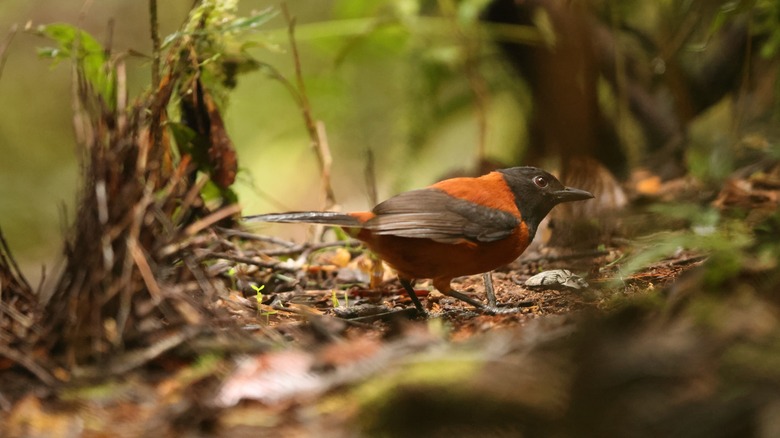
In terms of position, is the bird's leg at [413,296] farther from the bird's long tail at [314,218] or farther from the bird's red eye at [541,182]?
the bird's red eye at [541,182]

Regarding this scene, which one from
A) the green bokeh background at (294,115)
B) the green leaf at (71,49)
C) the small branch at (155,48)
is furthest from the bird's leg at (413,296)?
the green bokeh background at (294,115)

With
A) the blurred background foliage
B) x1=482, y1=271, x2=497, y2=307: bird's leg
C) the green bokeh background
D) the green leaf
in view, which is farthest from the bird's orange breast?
the green bokeh background

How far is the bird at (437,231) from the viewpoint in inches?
154

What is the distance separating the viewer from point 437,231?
3.97 metres

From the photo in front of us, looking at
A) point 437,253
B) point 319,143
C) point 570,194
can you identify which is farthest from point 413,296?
point 319,143

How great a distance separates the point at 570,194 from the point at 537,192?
197 mm

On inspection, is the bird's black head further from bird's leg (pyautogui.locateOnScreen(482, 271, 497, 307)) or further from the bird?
bird's leg (pyautogui.locateOnScreen(482, 271, 497, 307))

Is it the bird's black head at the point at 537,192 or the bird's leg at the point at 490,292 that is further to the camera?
the bird's black head at the point at 537,192

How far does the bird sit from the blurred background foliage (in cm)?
98

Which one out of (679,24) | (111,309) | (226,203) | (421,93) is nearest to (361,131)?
(421,93)

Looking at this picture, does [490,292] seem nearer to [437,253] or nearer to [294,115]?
[437,253]

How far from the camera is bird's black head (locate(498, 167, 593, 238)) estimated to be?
444cm

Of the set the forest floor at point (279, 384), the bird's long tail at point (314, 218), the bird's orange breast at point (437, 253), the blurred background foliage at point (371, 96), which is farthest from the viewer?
the blurred background foliage at point (371, 96)

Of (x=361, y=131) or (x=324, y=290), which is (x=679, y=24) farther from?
(x=361, y=131)
